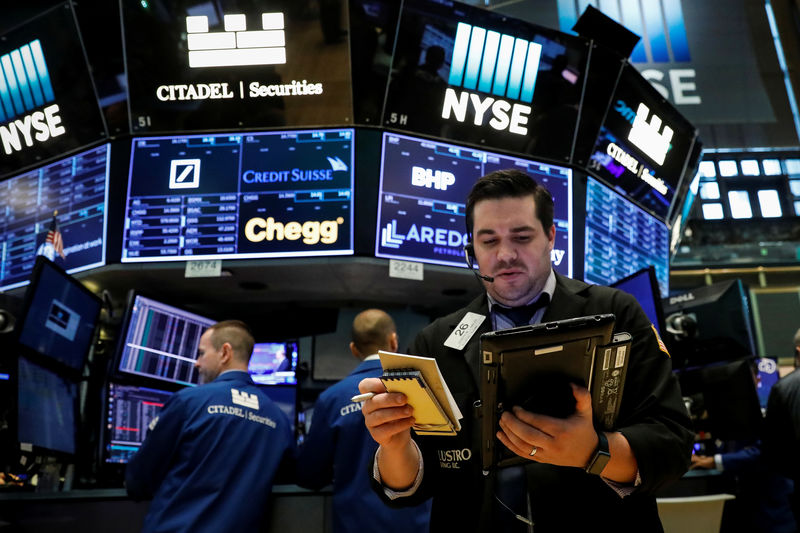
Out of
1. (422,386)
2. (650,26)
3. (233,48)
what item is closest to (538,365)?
(422,386)

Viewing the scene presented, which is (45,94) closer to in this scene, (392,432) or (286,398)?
(286,398)

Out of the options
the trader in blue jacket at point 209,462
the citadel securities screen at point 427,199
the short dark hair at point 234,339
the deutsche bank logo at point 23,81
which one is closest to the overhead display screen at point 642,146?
the citadel securities screen at point 427,199

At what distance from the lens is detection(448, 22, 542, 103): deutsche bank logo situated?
13.1 feet

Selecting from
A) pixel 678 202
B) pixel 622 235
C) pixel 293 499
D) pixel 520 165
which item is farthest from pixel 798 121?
pixel 293 499

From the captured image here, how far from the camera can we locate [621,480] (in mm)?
1279

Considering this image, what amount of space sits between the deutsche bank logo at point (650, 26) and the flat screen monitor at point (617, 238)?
223 inches

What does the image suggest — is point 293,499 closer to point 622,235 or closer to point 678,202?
point 622,235

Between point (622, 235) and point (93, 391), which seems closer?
point (93, 391)

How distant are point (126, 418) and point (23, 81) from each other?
2256mm

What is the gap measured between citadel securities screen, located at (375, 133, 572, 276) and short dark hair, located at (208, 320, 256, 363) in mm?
892

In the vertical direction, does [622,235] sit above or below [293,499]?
above

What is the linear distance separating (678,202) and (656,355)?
4.26 meters

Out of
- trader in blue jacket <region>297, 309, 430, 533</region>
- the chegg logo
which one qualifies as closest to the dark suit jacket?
trader in blue jacket <region>297, 309, 430, 533</region>

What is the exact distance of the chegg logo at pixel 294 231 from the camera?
3.75m
